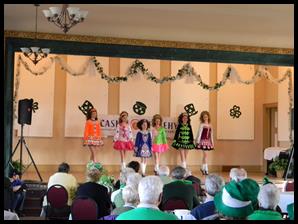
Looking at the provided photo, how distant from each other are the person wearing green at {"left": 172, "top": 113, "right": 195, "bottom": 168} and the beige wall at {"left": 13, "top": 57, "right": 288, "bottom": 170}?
108 cm

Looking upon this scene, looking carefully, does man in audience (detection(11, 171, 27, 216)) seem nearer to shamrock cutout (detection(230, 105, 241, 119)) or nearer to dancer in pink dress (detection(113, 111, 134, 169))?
dancer in pink dress (detection(113, 111, 134, 169))

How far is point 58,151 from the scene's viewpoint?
1176cm

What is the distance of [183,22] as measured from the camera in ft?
28.1

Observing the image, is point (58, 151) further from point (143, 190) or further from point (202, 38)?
point (143, 190)

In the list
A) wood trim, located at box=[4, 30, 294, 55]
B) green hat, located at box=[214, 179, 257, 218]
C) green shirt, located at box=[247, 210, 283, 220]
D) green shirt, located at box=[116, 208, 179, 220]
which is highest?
wood trim, located at box=[4, 30, 294, 55]

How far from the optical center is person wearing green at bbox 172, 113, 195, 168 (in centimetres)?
1120

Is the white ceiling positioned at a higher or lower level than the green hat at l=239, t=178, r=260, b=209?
higher

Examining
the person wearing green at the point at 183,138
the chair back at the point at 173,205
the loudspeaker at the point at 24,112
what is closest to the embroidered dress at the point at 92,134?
the person wearing green at the point at 183,138

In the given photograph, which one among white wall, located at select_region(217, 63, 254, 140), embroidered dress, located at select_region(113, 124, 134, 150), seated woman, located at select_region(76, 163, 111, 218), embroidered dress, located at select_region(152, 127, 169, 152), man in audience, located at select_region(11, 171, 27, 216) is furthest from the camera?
white wall, located at select_region(217, 63, 254, 140)

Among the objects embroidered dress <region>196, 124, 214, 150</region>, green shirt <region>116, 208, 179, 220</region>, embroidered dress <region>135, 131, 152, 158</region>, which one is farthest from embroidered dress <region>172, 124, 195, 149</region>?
green shirt <region>116, 208, 179, 220</region>

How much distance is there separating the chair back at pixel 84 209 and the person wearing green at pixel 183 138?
23.8 ft

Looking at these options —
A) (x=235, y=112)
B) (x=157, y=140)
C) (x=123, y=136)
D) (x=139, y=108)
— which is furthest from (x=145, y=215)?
(x=235, y=112)

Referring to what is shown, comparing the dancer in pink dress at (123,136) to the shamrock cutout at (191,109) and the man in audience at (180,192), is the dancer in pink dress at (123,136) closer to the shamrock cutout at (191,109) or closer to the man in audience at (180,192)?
the shamrock cutout at (191,109)

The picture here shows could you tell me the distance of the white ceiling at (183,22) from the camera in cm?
760
